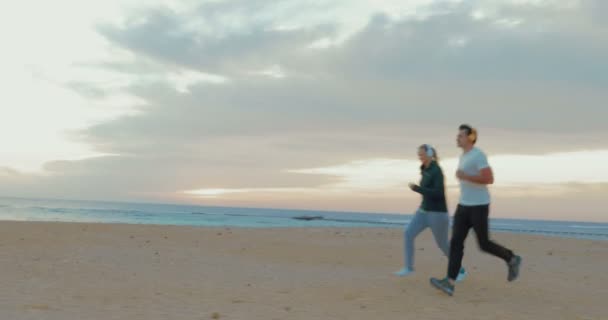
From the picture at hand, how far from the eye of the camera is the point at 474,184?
7855 millimetres

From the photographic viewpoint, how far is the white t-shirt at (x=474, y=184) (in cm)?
776

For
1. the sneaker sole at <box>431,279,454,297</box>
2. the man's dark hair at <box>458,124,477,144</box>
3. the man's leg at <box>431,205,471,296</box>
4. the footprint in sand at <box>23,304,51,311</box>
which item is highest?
the man's dark hair at <box>458,124,477,144</box>

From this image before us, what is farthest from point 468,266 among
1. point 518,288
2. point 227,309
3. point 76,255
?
point 76,255

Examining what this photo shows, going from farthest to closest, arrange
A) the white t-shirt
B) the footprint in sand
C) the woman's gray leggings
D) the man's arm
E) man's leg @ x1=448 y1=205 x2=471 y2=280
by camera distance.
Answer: the woman's gray leggings, man's leg @ x1=448 y1=205 x2=471 y2=280, the white t-shirt, the man's arm, the footprint in sand

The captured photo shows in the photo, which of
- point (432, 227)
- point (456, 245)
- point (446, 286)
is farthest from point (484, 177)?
point (432, 227)

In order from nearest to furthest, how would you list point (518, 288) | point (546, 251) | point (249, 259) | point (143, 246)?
point (518, 288) < point (249, 259) < point (143, 246) < point (546, 251)

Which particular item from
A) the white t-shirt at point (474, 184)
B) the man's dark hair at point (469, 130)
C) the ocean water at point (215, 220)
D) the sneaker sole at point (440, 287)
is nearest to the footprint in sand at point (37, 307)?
the sneaker sole at point (440, 287)

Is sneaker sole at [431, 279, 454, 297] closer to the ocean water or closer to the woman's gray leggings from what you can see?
the woman's gray leggings

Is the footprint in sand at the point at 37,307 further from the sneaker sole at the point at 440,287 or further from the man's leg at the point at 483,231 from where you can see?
the man's leg at the point at 483,231

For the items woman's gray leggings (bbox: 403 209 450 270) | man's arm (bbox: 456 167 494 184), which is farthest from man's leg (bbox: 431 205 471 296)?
woman's gray leggings (bbox: 403 209 450 270)

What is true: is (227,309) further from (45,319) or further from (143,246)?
(143,246)

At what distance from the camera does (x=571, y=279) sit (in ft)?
36.1

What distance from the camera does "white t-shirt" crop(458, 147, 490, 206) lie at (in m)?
7.76

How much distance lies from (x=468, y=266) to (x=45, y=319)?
8638mm
